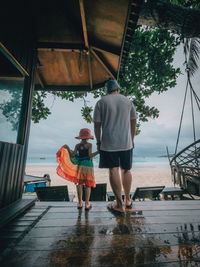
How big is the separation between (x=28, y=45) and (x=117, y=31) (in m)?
1.94

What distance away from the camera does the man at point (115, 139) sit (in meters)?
2.35

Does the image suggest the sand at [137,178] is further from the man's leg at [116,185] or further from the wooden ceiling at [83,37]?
the wooden ceiling at [83,37]

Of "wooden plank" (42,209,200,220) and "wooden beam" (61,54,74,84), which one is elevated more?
"wooden beam" (61,54,74,84)

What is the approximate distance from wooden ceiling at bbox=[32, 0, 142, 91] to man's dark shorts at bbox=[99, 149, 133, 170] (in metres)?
2.40

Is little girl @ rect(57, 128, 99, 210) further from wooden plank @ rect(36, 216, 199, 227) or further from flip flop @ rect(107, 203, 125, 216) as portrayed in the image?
wooden plank @ rect(36, 216, 199, 227)

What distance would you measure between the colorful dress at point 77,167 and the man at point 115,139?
47cm

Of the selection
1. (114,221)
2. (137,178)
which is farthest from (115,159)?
(137,178)

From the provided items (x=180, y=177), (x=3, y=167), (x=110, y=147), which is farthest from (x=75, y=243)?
(x=180, y=177)

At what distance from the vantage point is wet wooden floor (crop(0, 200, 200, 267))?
118cm

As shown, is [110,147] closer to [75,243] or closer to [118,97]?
[118,97]

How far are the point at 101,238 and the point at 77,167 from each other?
1.44 meters

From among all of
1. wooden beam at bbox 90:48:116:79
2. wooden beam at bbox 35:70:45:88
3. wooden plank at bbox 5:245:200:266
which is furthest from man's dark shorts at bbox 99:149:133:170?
wooden beam at bbox 35:70:45:88

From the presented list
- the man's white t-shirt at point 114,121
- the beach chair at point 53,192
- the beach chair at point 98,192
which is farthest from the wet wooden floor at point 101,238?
the beach chair at point 98,192

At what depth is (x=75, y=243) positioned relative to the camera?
1445mm
